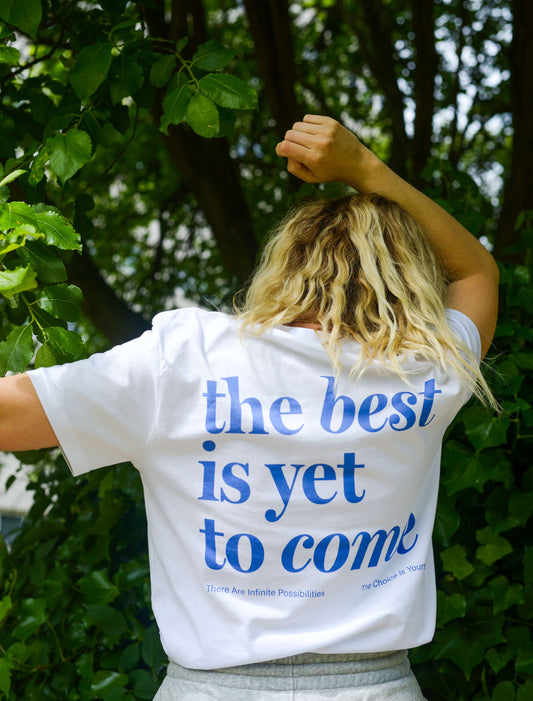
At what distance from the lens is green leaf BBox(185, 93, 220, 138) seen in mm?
1707

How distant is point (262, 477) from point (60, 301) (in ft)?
1.94

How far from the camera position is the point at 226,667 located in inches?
49.4

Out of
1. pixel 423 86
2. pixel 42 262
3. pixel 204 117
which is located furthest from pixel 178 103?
pixel 423 86

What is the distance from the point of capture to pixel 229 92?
173cm

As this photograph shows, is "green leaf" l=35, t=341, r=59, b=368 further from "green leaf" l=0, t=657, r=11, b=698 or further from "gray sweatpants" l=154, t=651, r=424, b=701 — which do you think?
"green leaf" l=0, t=657, r=11, b=698

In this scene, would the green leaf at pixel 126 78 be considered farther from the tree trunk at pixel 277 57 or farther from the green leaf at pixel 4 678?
the tree trunk at pixel 277 57

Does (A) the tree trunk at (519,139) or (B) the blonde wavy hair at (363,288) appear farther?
(A) the tree trunk at (519,139)

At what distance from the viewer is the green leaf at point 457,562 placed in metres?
2.03

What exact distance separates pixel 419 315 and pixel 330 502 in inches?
14.6

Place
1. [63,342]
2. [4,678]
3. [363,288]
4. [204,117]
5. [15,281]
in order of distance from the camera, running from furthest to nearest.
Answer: [4,678]
[204,117]
[63,342]
[363,288]
[15,281]

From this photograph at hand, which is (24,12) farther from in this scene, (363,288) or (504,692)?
(504,692)

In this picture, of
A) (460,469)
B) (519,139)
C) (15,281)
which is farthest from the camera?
(519,139)

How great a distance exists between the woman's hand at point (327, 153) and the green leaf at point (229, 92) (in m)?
0.22

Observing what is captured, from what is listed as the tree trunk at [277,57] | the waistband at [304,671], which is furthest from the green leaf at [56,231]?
the tree trunk at [277,57]
